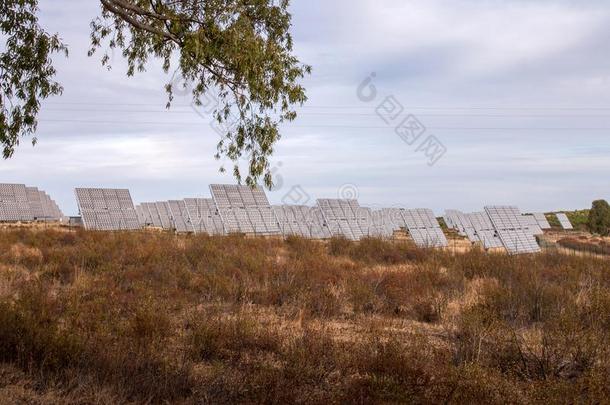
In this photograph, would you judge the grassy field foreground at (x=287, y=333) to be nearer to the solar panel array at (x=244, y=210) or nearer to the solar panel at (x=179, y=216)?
the solar panel array at (x=244, y=210)

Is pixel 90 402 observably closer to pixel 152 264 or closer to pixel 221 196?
pixel 152 264

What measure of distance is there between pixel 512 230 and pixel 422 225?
17.1ft

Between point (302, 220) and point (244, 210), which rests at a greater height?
point (244, 210)

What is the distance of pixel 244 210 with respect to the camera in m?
25.2

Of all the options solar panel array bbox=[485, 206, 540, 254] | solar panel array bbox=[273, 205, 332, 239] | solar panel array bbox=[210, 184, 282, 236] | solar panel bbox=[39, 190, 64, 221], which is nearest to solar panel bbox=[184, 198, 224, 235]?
solar panel array bbox=[210, 184, 282, 236]

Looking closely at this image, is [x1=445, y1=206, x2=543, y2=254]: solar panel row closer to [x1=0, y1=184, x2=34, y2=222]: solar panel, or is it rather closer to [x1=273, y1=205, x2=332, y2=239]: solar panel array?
[x1=273, y1=205, x2=332, y2=239]: solar panel array

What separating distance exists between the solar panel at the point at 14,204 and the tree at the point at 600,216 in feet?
157

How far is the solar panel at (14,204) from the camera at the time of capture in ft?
111

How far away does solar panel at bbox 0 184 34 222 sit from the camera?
33928 millimetres

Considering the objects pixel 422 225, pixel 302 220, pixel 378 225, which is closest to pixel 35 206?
pixel 302 220

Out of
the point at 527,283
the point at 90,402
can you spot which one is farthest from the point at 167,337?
the point at 527,283

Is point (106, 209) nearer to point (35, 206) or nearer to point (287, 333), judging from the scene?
Answer: point (35, 206)

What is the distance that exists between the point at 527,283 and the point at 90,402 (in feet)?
32.3

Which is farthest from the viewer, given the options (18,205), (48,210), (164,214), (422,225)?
(164,214)
